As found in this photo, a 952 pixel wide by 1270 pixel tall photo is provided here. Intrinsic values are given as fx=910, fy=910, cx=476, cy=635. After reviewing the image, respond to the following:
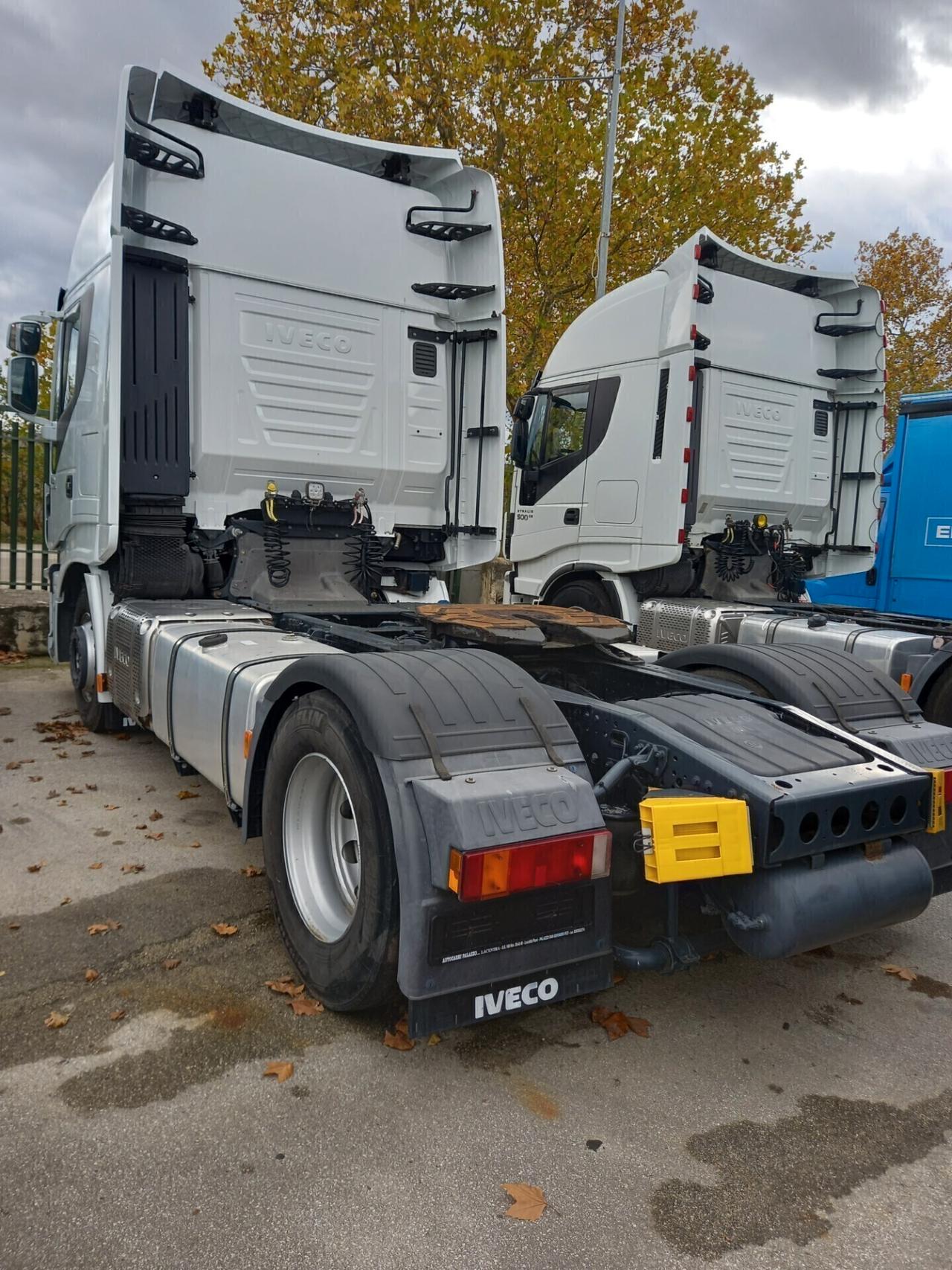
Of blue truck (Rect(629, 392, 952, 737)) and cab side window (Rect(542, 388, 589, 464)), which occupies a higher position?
cab side window (Rect(542, 388, 589, 464))

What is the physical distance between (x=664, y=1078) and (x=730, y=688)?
4.56ft

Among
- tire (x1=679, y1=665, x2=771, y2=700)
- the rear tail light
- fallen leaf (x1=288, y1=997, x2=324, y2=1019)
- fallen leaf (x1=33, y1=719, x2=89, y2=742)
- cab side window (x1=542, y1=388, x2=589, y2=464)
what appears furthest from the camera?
cab side window (x1=542, y1=388, x2=589, y2=464)

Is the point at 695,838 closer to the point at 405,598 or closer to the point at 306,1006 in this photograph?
the point at 306,1006

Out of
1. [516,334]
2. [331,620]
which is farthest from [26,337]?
[516,334]

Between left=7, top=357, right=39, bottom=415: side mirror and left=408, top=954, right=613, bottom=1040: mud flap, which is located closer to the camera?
left=408, top=954, right=613, bottom=1040: mud flap

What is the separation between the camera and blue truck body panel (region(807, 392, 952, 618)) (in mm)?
8391

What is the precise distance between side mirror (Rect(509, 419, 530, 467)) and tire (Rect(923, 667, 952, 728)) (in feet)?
13.8

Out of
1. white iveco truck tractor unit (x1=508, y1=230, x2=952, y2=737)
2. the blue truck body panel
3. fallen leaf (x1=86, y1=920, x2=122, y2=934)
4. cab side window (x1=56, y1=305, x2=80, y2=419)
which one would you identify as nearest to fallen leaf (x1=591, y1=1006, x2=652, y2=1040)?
fallen leaf (x1=86, y1=920, x2=122, y2=934)

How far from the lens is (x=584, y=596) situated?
26.7 feet

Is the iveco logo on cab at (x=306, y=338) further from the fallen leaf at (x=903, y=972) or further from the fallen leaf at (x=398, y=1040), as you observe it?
the fallen leaf at (x=903, y=972)

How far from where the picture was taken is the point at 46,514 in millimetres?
6988

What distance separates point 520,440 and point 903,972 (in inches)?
229

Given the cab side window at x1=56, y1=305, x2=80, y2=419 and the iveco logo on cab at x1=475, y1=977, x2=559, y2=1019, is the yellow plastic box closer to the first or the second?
the iveco logo on cab at x1=475, y1=977, x2=559, y2=1019

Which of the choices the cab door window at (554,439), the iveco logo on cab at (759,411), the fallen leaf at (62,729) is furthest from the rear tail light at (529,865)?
the cab door window at (554,439)
